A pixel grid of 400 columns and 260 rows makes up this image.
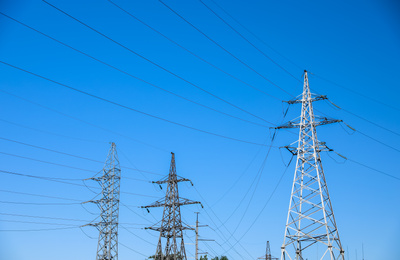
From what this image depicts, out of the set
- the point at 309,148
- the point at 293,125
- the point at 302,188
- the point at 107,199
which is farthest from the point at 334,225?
the point at 107,199

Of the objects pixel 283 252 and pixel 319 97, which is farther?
pixel 319 97

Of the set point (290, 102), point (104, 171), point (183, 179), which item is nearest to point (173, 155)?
point (183, 179)

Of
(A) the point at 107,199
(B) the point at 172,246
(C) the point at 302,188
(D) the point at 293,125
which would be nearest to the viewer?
(C) the point at 302,188

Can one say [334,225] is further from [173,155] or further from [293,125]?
[173,155]

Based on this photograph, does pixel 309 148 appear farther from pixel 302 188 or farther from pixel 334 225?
pixel 334 225

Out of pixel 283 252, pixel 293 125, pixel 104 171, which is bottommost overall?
pixel 283 252

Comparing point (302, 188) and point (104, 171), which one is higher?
point (104, 171)

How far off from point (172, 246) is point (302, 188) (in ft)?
76.4

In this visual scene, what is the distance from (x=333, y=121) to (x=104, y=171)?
32.4m

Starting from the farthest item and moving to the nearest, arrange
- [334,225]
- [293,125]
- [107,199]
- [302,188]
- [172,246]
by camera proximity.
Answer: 1. [107,199]
2. [172,246]
3. [293,125]
4. [302,188]
5. [334,225]

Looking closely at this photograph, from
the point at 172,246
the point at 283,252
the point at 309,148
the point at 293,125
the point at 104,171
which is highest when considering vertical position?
the point at 104,171

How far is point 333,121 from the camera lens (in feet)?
113

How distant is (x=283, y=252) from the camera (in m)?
31.4

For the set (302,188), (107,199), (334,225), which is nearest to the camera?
(334,225)
